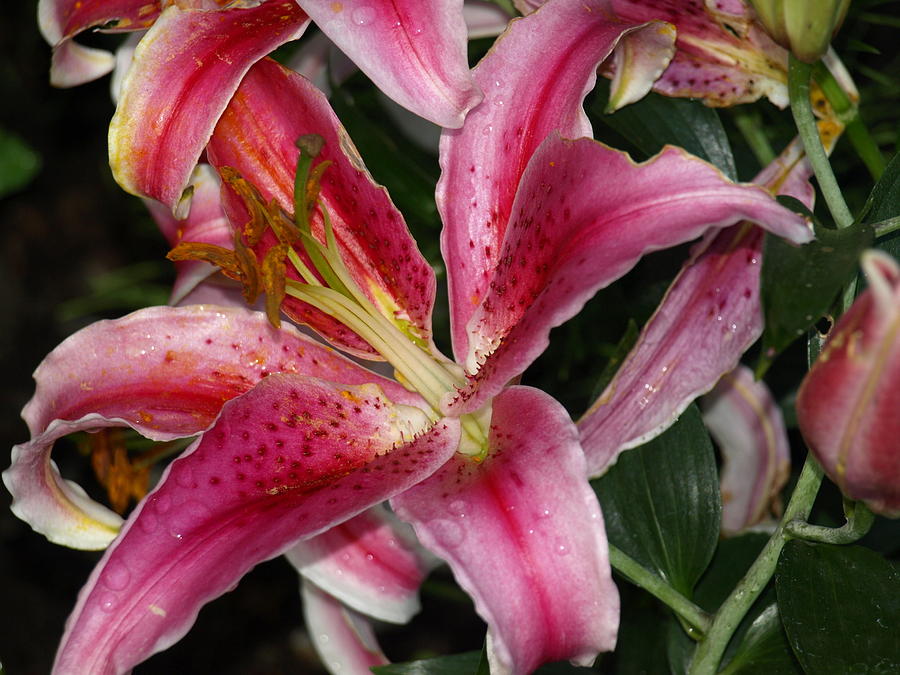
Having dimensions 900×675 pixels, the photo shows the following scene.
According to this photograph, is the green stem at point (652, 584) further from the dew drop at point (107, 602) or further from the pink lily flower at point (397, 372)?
the dew drop at point (107, 602)

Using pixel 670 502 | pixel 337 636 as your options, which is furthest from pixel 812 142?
pixel 337 636

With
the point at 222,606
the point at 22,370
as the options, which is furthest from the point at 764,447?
the point at 22,370

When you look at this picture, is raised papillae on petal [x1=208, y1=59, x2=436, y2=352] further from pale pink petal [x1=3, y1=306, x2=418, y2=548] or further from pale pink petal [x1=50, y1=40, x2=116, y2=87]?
pale pink petal [x1=50, y1=40, x2=116, y2=87]

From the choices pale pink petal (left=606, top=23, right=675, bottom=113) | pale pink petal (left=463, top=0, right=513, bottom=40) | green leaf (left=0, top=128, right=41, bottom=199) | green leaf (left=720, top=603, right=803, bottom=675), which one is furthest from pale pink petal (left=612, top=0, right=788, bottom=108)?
green leaf (left=0, top=128, right=41, bottom=199)

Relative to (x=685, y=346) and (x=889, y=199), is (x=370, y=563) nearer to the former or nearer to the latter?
(x=685, y=346)

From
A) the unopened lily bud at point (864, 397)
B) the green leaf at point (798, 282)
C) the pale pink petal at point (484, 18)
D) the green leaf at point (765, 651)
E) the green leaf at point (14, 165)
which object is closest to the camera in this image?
the unopened lily bud at point (864, 397)

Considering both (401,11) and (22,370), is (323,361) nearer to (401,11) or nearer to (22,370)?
(401,11)

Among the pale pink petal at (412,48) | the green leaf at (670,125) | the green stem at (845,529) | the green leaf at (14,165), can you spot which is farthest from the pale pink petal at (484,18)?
the green leaf at (14,165)
